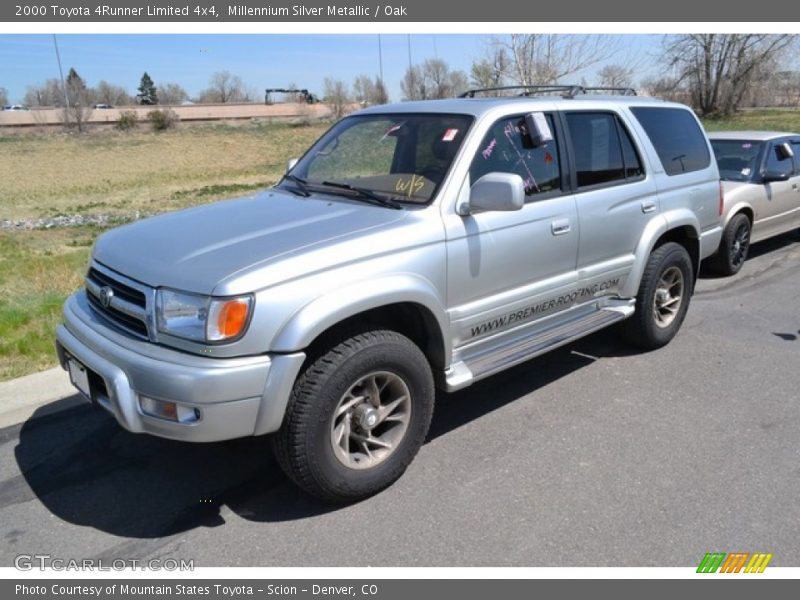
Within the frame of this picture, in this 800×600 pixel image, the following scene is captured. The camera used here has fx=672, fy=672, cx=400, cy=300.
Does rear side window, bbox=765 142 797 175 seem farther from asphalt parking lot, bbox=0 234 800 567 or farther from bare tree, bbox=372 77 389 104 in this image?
bare tree, bbox=372 77 389 104

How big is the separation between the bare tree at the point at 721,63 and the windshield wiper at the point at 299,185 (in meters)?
46.1

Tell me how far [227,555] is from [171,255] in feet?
4.60

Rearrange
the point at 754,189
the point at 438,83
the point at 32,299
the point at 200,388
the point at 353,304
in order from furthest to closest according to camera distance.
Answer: the point at 438,83 < the point at 754,189 < the point at 32,299 < the point at 353,304 < the point at 200,388

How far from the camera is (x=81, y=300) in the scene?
3777 mm

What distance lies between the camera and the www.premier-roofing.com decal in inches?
152

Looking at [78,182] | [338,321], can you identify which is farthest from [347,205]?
[78,182]

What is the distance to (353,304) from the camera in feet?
10.2

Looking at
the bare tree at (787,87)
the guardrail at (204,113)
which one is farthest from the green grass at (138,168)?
the bare tree at (787,87)

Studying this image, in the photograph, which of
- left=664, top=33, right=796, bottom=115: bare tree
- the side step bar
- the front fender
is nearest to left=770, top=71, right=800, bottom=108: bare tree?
left=664, top=33, right=796, bottom=115: bare tree

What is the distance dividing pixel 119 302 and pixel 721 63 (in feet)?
166

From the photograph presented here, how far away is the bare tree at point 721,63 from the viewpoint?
145 ft

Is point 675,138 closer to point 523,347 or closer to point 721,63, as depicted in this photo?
point 523,347

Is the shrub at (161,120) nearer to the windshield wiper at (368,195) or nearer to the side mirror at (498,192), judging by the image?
the windshield wiper at (368,195)

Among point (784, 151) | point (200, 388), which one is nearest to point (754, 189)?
point (784, 151)
